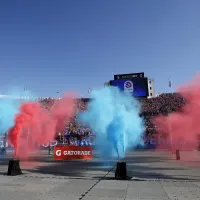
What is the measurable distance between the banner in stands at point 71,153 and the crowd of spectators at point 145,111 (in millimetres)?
17586

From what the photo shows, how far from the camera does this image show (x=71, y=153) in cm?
2511

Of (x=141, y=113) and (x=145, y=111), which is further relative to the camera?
(x=145, y=111)

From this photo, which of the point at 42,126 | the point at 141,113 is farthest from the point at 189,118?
the point at 141,113

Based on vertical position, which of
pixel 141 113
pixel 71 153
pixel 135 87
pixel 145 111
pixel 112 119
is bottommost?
pixel 71 153

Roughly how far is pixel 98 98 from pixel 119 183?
1208 cm

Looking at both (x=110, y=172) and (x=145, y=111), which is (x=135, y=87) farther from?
(x=110, y=172)

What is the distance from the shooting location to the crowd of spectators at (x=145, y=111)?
4634 cm

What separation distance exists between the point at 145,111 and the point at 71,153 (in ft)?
139

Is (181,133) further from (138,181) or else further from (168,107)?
(168,107)

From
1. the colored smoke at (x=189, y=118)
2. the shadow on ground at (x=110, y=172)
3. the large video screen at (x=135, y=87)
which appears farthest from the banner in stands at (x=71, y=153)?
the large video screen at (x=135, y=87)

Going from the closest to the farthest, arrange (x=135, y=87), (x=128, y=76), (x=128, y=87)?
1. (x=135, y=87)
2. (x=128, y=87)
3. (x=128, y=76)

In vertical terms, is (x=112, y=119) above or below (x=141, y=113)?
below

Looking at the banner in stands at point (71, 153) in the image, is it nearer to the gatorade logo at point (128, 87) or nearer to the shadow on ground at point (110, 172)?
the shadow on ground at point (110, 172)

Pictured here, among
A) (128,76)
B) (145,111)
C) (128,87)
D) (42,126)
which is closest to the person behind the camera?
(42,126)
